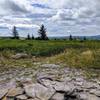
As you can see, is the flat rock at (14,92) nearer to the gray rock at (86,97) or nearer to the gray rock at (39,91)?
the gray rock at (39,91)

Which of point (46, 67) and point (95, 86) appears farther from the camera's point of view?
point (46, 67)

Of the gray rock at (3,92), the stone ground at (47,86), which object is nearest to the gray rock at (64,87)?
the stone ground at (47,86)

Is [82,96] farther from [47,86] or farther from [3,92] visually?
[3,92]

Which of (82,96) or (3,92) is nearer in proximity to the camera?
(82,96)

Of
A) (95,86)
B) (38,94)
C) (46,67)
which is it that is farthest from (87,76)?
(38,94)

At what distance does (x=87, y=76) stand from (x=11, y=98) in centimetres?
446

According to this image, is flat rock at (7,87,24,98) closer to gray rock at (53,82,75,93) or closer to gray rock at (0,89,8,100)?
gray rock at (0,89,8,100)

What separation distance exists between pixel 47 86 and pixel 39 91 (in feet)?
1.96

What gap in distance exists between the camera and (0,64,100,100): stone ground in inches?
391

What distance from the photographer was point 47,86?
420 inches

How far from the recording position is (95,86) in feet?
36.2

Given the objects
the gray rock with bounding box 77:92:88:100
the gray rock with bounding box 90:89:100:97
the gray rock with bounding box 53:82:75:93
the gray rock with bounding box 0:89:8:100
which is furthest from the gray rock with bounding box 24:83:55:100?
the gray rock with bounding box 90:89:100:97

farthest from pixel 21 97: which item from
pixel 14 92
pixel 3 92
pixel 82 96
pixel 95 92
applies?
pixel 95 92

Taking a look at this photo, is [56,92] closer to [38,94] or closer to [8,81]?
[38,94]
